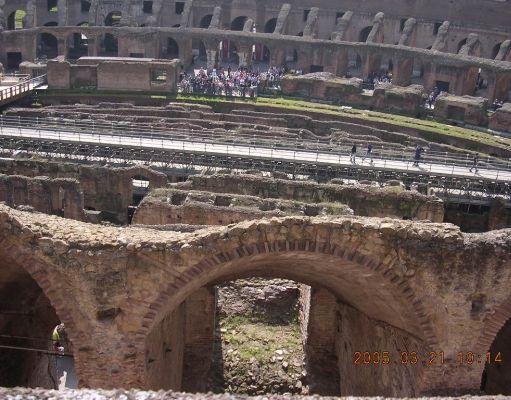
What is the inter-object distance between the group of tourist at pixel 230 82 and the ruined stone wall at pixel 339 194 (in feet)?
51.1

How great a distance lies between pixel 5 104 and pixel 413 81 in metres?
24.6

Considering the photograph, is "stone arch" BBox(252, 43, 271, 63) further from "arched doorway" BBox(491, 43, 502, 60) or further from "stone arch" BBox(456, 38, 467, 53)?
"arched doorway" BBox(491, 43, 502, 60)

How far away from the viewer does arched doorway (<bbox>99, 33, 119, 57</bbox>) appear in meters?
41.4

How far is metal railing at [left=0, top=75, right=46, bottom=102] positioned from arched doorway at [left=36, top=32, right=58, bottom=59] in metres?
5.88

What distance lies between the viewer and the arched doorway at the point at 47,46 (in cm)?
4091

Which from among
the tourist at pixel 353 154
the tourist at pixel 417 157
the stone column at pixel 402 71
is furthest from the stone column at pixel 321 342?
the stone column at pixel 402 71

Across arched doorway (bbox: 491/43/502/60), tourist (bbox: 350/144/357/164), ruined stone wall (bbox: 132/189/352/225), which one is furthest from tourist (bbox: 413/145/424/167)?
arched doorway (bbox: 491/43/502/60)

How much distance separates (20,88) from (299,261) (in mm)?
27276

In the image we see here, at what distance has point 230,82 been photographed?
3603cm

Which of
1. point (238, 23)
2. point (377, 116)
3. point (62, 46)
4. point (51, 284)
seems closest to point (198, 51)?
point (238, 23)

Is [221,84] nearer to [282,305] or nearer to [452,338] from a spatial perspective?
[282,305]

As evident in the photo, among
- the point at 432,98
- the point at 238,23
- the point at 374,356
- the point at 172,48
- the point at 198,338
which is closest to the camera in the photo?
the point at 374,356
